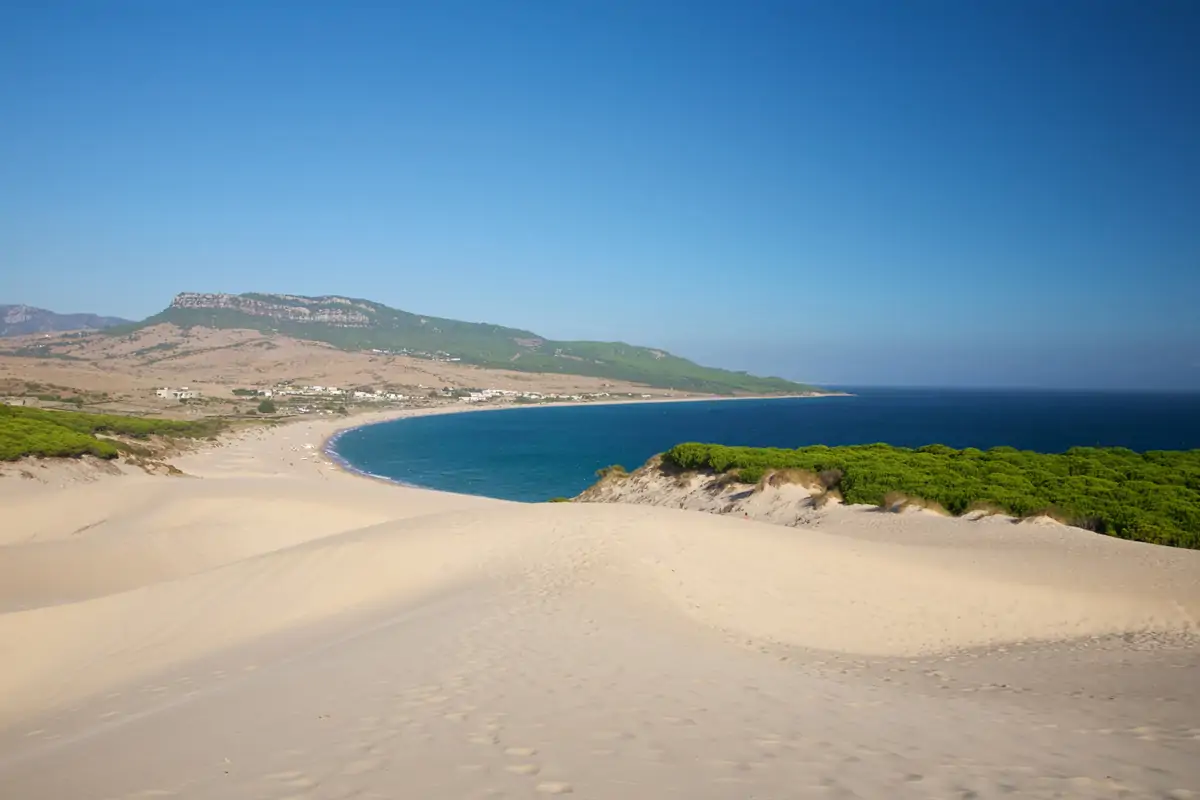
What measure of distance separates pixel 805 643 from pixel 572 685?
538 cm

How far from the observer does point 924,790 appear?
447 cm

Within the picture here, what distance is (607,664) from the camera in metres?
7.86

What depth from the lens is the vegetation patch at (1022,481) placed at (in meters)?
19.1

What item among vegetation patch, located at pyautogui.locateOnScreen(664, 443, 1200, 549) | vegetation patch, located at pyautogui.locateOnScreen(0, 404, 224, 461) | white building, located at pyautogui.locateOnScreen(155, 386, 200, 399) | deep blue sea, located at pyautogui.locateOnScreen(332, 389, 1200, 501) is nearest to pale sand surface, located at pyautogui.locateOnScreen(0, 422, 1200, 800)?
vegetation patch, located at pyautogui.locateOnScreen(664, 443, 1200, 549)

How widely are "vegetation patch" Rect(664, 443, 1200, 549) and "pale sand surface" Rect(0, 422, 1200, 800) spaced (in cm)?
220

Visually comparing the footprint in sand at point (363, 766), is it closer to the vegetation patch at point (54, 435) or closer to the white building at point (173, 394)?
the vegetation patch at point (54, 435)

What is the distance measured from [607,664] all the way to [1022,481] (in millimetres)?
21761

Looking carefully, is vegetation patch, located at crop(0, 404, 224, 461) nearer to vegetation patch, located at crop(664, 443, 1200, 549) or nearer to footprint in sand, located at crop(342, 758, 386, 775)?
vegetation patch, located at crop(664, 443, 1200, 549)

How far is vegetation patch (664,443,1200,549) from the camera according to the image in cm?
1912

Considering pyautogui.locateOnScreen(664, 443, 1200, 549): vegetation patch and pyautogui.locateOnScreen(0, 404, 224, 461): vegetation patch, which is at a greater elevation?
pyautogui.locateOnScreen(664, 443, 1200, 549): vegetation patch

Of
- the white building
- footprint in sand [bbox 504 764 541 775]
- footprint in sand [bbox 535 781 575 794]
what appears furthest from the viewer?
the white building

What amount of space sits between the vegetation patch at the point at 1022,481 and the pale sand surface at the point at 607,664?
2203 mm

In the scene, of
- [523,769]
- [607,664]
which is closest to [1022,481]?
[607,664]

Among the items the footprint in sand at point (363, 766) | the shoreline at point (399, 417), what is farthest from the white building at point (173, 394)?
the footprint in sand at point (363, 766)
